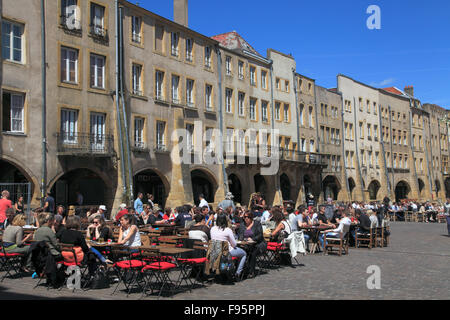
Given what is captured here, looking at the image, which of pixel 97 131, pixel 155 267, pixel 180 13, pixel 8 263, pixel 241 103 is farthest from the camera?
pixel 241 103

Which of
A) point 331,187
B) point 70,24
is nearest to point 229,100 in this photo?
point 70,24

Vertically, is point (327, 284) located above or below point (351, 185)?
below

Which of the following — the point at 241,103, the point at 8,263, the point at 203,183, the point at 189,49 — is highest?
the point at 189,49

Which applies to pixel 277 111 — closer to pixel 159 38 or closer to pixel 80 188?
pixel 159 38

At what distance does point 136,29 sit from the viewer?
91.0ft

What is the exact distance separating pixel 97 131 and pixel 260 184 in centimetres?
1751

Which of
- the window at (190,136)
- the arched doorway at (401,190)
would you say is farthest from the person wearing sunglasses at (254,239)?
the arched doorway at (401,190)

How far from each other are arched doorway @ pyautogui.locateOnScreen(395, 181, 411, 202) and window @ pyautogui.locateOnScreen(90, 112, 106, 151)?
4605cm

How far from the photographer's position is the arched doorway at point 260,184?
39.1 meters

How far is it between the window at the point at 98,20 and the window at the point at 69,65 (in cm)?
170

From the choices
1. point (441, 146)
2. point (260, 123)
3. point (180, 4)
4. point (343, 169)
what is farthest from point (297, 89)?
point (441, 146)

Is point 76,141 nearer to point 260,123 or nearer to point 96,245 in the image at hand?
point 96,245

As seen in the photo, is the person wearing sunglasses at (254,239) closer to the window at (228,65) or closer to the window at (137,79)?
the window at (137,79)

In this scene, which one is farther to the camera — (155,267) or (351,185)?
(351,185)
